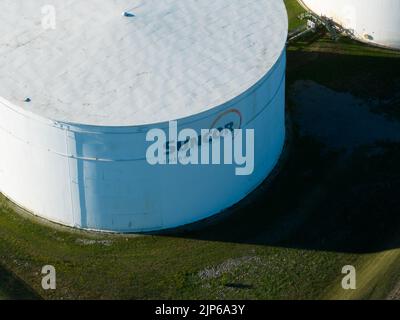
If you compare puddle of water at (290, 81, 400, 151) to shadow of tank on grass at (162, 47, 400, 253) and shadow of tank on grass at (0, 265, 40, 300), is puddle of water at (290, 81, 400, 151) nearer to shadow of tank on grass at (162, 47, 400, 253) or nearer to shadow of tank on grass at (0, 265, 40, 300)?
shadow of tank on grass at (162, 47, 400, 253)

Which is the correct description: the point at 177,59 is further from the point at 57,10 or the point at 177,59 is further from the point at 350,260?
the point at 350,260

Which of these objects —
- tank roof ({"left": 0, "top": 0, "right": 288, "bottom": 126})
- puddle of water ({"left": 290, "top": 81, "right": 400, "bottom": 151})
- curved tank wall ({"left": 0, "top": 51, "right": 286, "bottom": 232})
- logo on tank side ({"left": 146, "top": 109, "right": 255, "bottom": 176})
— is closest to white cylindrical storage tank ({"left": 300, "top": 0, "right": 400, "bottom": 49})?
puddle of water ({"left": 290, "top": 81, "right": 400, "bottom": 151})

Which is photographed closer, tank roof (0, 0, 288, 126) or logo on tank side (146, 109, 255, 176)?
logo on tank side (146, 109, 255, 176)

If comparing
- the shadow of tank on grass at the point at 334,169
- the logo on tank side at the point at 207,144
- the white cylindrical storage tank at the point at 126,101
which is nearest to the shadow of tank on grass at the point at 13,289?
the white cylindrical storage tank at the point at 126,101

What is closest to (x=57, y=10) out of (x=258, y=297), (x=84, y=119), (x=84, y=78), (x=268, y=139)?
(x=84, y=78)

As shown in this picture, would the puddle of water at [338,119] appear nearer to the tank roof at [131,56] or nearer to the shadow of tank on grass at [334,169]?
the shadow of tank on grass at [334,169]

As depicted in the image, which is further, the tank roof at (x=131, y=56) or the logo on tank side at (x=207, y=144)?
the tank roof at (x=131, y=56)
